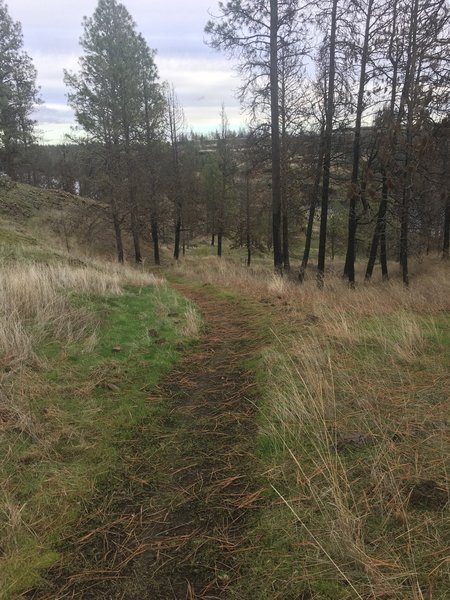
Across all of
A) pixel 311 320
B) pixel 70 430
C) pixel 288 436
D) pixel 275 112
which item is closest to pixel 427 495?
pixel 288 436

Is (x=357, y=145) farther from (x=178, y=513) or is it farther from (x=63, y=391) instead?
(x=178, y=513)

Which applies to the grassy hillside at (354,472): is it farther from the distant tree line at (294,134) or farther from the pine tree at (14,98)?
the pine tree at (14,98)

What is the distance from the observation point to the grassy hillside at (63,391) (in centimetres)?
257

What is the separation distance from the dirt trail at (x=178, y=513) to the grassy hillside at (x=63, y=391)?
0.66ft

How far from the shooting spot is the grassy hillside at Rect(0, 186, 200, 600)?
257 centimetres

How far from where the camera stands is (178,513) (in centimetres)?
267

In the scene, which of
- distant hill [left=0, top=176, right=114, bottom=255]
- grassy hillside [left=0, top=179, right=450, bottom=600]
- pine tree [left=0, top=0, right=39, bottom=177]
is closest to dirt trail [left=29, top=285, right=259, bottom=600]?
grassy hillside [left=0, top=179, right=450, bottom=600]

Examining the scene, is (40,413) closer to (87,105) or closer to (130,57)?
(87,105)

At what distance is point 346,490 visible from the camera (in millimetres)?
2465

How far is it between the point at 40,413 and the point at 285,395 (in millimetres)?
2381

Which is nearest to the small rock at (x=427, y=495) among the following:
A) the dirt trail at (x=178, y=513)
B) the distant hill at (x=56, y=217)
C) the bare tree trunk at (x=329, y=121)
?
the dirt trail at (x=178, y=513)

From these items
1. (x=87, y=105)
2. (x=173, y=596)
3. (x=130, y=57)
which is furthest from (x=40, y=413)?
(x=130, y=57)

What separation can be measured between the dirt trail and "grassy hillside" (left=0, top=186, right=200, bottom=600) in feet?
0.66

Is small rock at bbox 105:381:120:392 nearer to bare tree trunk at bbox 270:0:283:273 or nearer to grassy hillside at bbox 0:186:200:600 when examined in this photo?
grassy hillside at bbox 0:186:200:600
